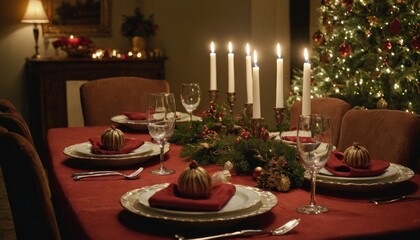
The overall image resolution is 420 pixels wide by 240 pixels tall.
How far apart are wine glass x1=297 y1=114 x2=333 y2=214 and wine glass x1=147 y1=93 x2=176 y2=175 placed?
0.51m

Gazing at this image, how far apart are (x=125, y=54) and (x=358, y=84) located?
2630mm

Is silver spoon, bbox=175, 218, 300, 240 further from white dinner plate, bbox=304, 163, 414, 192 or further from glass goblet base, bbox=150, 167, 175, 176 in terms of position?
glass goblet base, bbox=150, 167, 175, 176

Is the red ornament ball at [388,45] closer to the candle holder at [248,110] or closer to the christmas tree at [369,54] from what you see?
the christmas tree at [369,54]

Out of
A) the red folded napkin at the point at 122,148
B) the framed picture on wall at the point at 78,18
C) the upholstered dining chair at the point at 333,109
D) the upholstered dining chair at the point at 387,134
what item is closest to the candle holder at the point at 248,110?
the red folded napkin at the point at 122,148

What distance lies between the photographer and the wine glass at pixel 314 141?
1386 mm

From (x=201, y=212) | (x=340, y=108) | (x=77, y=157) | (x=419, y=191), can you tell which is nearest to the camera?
(x=201, y=212)

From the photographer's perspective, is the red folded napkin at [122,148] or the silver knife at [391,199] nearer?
the silver knife at [391,199]

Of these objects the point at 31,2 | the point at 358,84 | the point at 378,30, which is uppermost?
the point at 31,2

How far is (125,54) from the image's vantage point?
604 centimetres

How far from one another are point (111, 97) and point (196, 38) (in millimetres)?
2340

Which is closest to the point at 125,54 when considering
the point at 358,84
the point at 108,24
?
the point at 108,24

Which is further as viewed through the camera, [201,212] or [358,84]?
[358,84]

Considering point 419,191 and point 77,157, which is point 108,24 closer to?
point 77,157

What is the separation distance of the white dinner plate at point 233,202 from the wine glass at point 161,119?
32 cm
